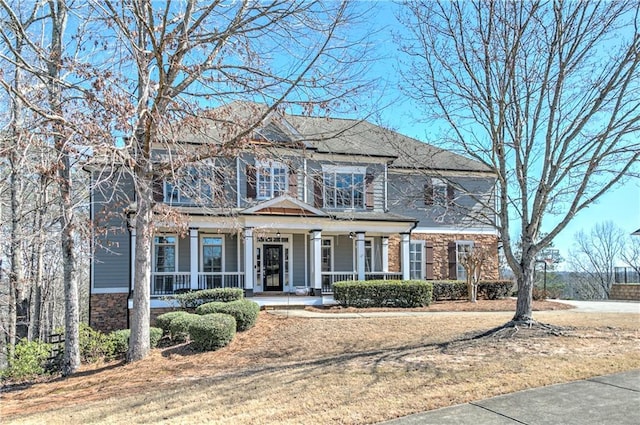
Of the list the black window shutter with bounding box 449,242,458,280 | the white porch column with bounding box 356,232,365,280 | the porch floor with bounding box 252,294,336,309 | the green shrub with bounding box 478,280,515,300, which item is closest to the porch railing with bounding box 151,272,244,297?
the porch floor with bounding box 252,294,336,309

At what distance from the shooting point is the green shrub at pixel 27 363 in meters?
9.51

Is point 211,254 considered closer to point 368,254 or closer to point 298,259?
point 298,259

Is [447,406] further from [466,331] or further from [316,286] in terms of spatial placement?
[316,286]

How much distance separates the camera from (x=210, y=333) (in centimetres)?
1014

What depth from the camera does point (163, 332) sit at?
1144cm

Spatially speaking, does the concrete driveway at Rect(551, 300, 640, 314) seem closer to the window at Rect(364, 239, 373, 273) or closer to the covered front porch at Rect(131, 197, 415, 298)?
the covered front porch at Rect(131, 197, 415, 298)

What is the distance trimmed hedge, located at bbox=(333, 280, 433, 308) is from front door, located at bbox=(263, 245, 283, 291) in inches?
151

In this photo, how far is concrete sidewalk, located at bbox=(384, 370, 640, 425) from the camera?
14.9 ft

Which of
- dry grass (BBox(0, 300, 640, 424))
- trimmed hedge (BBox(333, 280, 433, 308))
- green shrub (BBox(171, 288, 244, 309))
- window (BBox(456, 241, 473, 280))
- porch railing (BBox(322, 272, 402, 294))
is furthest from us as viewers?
window (BBox(456, 241, 473, 280))

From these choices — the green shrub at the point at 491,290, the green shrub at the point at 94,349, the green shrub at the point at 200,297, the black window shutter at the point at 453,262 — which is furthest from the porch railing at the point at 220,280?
the green shrub at the point at 491,290

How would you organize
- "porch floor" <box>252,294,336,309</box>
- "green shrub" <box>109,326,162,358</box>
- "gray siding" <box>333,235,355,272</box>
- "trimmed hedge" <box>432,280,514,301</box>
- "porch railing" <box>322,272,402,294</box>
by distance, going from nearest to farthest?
"green shrub" <box>109,326,162,358</box>, "porch floor" <box>252,294,336,309</box>, "porch railing" <box>322,272,402,294</box>, "trimmed hedge" <box>432,280,514,301</box>, "gray siding" <box>333,235,355,272</box>

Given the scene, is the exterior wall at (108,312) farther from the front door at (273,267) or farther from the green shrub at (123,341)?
the green shrub at (123,341)

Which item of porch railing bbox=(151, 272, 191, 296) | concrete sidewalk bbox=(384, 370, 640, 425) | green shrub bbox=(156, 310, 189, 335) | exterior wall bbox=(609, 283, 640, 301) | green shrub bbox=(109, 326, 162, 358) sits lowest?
exterior wall bbox=(609, 283, 640, 301)

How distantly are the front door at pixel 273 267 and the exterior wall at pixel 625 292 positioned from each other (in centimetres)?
1621
